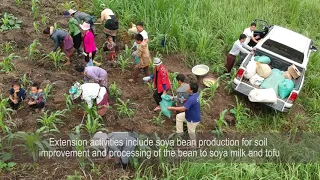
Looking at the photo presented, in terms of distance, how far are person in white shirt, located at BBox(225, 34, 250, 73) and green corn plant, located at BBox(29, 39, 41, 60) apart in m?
4.43

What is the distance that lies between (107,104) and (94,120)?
538 millimetres

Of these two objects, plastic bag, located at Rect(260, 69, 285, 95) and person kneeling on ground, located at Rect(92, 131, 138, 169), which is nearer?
person kneeling on ground, located at Rect(92, 131, 138, 169)

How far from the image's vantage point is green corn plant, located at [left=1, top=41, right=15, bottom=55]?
8.20m

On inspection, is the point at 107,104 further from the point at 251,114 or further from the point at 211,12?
the point at 211,12

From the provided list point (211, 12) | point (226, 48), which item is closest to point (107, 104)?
point (226, 48)

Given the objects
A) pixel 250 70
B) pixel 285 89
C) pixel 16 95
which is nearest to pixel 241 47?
pixel 250 70

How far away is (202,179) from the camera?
5562 millimetres

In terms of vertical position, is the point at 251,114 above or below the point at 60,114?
below

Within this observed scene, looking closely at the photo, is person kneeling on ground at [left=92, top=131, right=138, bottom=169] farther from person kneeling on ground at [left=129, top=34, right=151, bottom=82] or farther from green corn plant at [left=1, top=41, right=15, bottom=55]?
green corn plant at [left=1, top=41, right=15, bottom=55]

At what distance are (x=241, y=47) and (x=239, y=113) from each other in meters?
1.64

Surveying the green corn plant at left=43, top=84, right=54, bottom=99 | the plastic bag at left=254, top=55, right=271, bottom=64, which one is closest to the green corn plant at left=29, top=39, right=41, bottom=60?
the green corn plant at left=43, top=84, right=54, bottom=99

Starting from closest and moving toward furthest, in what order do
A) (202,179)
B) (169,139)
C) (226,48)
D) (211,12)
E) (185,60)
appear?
1. (202,179)
2. (169,139)
3. (185,60)
4. (226,48)
5. (211,12)

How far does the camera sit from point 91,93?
6.36 metres

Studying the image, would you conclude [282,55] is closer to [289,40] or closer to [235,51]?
[289,40]
